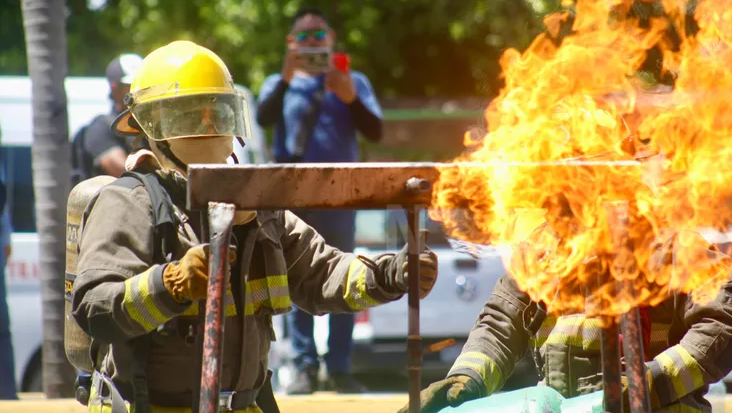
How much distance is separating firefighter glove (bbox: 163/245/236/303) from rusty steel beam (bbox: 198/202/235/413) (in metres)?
0.07

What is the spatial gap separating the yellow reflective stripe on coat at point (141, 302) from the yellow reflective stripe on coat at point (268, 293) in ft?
1.12

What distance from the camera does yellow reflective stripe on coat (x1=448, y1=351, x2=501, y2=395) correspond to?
3.57m

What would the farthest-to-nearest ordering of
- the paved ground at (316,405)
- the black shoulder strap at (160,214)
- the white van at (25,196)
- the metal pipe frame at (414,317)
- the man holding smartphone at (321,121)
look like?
1. the white van at (25,196)
2. the man holding smartphone at (321,121)
3. the paved ground at (316,405)
4. the black shoulder strap at (160,214)
5. the metal pipe frame at (414,317)

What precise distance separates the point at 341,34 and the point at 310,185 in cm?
1214

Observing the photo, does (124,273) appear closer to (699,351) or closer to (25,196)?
(699,351)

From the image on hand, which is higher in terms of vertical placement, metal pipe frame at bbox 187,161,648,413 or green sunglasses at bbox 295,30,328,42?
green sunglasses at bbox 295,30,328,42

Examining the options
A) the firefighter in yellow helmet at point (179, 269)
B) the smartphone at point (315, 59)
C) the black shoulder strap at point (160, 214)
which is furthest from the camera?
the smartphone at point (315, 59)

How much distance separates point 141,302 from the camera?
9.70 ft

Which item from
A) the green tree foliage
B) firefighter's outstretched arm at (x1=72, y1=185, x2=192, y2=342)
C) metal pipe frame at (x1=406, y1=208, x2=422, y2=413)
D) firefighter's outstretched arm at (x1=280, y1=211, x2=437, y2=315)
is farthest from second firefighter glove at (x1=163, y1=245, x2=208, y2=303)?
the green tree foliage

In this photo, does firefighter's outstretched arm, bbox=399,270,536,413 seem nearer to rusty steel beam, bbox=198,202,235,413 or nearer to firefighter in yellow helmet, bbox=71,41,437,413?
firefighter in yellow helmet, bbox=71,41,437,413

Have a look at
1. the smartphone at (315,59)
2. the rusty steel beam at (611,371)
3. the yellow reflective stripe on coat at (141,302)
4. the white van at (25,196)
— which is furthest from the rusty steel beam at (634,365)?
the white van at (25,196)

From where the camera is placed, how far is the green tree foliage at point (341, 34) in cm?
1435

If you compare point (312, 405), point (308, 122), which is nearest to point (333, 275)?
point (312, 405)

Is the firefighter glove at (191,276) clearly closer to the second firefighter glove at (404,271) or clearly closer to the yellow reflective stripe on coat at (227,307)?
the yellow reflective stripe on coat at (227,307)
